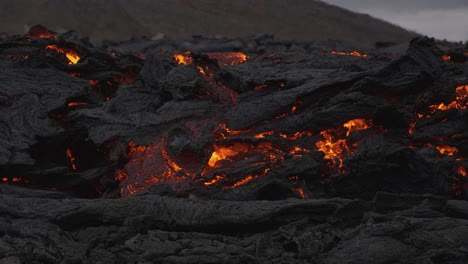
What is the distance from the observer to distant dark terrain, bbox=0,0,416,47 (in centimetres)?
6438

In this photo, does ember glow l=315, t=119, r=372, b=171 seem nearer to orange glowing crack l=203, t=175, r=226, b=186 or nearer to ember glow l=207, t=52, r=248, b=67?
orange glowing crack l=203, t=175, r=226, b=186

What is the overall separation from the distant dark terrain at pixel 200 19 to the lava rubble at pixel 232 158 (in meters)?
40.0

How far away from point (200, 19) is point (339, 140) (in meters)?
67.3

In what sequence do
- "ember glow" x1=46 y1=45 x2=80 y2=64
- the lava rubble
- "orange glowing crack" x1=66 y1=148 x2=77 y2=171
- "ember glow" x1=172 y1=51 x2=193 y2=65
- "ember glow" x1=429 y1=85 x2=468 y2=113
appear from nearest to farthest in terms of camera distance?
the lava rubble < "ember glow" x1=429 y1=85 x2=468 y2=113 < "orange glowing crack" x1=66 y1=148 x2=77 y2=171 < "ember glow" x1=46 y1=45 x2=80 y2=64 < "ember glow" x1=172 y1=51 x2=193 y2=65

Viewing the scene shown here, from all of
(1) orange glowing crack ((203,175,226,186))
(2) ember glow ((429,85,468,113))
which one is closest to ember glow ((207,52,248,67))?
(2) ember glow ((429,85,468,113))

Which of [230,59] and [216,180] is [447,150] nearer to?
[216,180]

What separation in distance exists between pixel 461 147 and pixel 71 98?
35.9 ft

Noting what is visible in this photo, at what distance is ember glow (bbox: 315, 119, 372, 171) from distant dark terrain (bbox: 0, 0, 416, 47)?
142 ft

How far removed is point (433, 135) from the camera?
14.0m

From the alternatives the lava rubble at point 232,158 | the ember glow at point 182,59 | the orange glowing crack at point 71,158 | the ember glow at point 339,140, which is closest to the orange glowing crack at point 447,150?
the lava rubble at point 232,158

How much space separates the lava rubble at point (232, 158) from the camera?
915 cm

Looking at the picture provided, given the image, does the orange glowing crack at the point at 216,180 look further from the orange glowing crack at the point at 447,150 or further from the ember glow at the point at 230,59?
the ember glow at the point at 230,59

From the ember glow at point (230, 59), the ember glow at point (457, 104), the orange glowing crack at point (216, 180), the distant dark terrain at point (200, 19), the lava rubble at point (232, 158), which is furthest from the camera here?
the distant dark terrain at point (200, 19)

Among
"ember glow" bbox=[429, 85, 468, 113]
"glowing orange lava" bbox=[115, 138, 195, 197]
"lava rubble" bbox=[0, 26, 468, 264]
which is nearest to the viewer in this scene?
"lava rubble" bbox=[0, 26, 468, 264]
